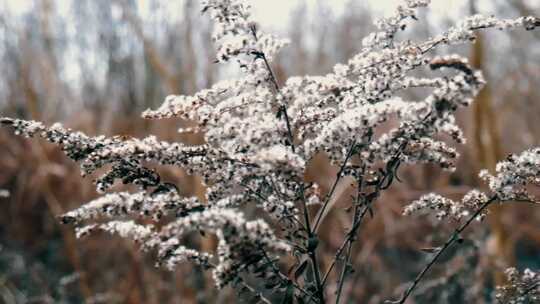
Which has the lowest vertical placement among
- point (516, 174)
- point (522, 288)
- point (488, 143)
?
point (522, 288)

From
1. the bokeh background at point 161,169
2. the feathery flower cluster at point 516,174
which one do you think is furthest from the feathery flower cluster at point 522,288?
the bokeh background at point 161,169

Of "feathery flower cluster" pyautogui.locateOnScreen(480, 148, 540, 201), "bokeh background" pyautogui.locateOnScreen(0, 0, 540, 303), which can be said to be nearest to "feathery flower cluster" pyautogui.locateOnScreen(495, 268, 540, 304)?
"feathery flower cluster" pyautogui.locateOnScreen(480, 148, 540, 201)

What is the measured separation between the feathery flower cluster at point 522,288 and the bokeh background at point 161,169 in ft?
6.07

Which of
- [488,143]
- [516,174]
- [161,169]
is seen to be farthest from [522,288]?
[161,169]

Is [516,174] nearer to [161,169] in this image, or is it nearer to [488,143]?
[488,143]

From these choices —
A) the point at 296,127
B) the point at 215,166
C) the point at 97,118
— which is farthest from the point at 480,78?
the point at 97,118

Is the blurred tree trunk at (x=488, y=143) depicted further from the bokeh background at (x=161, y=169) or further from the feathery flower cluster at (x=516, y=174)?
the feathery flower cluster at (x=516, y=174)

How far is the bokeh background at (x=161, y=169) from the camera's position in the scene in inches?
203

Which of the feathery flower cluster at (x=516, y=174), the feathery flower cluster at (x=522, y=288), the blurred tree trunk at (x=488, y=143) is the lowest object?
the feathery flower cluster at (x=522, y=288)

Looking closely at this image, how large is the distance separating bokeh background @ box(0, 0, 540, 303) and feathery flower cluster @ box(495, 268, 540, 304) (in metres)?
1.85

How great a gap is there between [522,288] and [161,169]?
5.46 m

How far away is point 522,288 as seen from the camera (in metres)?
1.97

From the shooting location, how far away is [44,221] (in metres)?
8.06

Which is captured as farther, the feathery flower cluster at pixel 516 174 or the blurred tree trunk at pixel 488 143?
the blurred tree trunk at pixel 488 143
